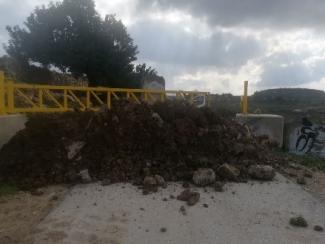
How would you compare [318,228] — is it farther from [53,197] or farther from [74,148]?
[74,148]

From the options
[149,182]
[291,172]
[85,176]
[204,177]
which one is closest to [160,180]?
[149,182]

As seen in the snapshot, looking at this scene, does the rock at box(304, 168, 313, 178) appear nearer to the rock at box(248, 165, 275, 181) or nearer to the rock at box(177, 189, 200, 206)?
the rock at box(248, 165, 275, 181)

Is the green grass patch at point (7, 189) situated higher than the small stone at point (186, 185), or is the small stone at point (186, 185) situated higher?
the small stone at point (186, 185)

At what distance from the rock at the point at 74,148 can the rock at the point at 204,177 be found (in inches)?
95.1

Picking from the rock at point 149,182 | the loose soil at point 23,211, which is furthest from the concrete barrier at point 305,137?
the loose soil at point 23,211

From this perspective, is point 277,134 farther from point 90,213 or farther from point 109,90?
point 90,213

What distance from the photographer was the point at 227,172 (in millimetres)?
8102

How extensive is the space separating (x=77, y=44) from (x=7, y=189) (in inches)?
768

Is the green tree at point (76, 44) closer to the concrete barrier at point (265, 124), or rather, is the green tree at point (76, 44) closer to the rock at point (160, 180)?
the concrete barrier at point (265, 124)

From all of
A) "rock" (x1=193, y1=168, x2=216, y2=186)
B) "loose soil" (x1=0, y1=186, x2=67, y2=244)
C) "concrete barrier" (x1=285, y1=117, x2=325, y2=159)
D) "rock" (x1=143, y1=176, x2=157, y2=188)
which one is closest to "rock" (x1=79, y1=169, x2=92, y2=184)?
"loose soil" (x1=0, y1=186, x2=67, y2=244)

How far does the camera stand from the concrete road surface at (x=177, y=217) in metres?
5.50

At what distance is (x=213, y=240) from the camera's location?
18.0 ft

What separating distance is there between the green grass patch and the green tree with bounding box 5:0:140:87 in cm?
1836

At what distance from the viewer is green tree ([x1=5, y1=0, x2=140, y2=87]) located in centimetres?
2562
